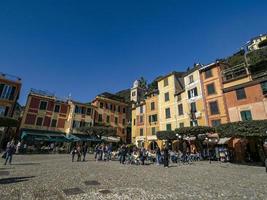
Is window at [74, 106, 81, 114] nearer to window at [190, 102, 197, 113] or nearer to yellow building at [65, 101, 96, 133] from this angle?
yellow building at [65, 101, 96, 133]

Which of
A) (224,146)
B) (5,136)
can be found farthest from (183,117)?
(5,136)

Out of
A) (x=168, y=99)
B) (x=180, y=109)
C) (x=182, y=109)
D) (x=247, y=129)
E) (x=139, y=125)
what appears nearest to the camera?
(x=247, y=129)

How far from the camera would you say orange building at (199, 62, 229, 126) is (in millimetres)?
26641

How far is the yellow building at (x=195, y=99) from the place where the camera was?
29441 millimetres

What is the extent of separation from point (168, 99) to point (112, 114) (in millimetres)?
15644

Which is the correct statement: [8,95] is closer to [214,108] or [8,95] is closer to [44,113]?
[44,113]

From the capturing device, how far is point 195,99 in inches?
1221

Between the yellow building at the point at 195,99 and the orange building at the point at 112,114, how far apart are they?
A: 20.0 m

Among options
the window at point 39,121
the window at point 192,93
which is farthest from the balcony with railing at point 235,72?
the window at point 39,121

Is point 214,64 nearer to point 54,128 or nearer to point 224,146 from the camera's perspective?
point 224,146

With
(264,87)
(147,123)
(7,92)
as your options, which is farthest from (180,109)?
(7,92)

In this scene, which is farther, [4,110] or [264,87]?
[4,110]

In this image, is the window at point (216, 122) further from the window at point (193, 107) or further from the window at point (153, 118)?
the window at point (153, 118)

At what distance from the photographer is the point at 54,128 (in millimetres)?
36406
